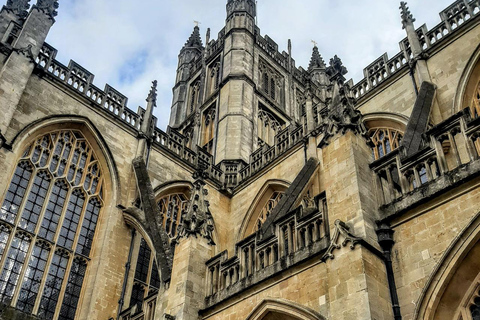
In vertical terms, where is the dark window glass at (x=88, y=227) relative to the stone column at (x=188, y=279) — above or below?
above

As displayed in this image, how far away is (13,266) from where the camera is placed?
12.1m

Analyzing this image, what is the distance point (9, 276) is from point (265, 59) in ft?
63.6

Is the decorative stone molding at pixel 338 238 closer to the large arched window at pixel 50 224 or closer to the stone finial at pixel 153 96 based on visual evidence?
the large arched window at pixel 50 224

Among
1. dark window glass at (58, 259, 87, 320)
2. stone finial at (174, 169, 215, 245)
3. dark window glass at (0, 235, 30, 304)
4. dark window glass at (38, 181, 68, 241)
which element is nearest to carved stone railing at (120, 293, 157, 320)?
stone finial at (174, 169, 215, 245)

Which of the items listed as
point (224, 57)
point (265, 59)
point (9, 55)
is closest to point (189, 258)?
point (9, 55)

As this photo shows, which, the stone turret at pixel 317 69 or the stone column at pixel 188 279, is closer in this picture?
the stone column at pixel 188 279

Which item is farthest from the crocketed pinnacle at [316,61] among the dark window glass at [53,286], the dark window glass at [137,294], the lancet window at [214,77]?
the dark window glass at [53,286]

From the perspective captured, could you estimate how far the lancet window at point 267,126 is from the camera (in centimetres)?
2408

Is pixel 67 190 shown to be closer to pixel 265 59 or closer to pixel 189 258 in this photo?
pixel 189 258

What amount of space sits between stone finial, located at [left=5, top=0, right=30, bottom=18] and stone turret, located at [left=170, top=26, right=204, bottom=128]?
12342 mm

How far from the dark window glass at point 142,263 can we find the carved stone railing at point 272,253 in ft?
15.6

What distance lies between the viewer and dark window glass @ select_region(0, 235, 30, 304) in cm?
1166

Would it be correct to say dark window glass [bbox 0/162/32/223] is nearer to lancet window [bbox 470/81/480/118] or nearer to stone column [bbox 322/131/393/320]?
stone column [bbox 322/131/393/320]

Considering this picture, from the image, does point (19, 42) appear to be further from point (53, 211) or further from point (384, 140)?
point (384, 140)
